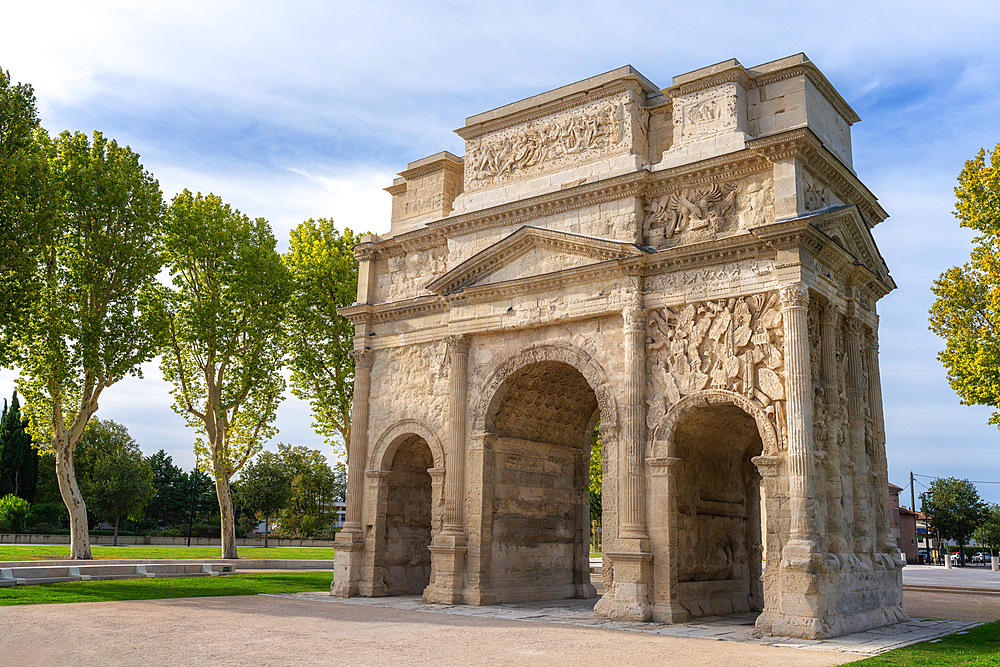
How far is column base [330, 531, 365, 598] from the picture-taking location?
20406 mm

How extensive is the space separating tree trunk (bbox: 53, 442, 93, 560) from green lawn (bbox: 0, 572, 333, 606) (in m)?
5.17

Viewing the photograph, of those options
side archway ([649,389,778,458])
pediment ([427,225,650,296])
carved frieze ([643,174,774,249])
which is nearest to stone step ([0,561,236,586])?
pediment ([427,225,650,296])

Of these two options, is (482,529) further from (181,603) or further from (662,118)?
(662,118)

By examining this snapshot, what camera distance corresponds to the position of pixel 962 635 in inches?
555

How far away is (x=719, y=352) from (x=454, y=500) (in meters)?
7.27

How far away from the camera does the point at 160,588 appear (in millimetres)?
20516

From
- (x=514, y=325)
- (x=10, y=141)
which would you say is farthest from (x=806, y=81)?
(x=10, y=141)

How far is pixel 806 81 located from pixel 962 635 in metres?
11.1

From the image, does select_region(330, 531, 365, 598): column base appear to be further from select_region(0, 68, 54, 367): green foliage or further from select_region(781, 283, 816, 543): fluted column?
select_region(781, 283, 816, 543): fluted column

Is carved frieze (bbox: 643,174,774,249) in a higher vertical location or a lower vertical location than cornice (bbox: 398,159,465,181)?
lower

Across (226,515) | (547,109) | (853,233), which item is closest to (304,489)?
(226,515)

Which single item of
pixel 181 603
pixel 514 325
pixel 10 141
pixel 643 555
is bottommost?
pixel 181 603

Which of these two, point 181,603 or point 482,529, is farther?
point 482,529

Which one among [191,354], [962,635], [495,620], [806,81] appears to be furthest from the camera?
[191,354]
